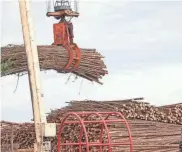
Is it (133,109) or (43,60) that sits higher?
(43,60)

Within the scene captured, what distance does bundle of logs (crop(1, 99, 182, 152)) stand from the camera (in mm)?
11844

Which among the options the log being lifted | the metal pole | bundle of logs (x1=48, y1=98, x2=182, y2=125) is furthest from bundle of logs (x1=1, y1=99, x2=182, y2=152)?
the metal pole

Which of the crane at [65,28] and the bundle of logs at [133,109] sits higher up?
the crane at [65,28]

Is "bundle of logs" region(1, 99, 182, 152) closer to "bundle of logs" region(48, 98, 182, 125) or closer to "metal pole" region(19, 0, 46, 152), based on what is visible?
"bundle of logs" region(48, 98, 182, 125)

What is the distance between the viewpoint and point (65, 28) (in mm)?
10938

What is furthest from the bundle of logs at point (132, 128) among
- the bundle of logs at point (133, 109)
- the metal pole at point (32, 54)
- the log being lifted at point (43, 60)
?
the metal pole at point (32, 54)

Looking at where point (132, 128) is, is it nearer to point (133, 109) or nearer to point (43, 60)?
point (133, 109)

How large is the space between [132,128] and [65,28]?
265 cm

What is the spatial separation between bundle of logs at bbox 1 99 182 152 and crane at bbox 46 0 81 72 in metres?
1.28

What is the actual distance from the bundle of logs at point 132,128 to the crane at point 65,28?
4.20 feet

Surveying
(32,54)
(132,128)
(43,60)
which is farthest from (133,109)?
(32,54)

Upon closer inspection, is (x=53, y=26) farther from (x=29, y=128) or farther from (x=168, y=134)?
(x=168, y=134)

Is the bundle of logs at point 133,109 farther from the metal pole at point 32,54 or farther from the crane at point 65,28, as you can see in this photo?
the metal pole at point 32,54

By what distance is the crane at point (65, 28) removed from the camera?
11.0m
